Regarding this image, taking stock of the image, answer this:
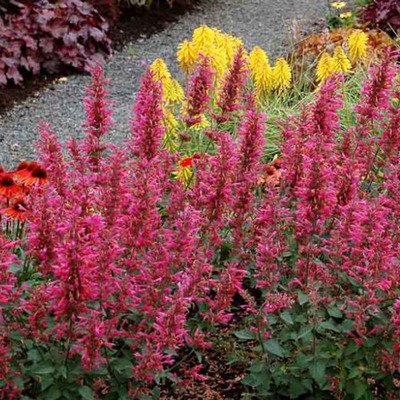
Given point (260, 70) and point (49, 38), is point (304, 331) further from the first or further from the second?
point (49, 38)

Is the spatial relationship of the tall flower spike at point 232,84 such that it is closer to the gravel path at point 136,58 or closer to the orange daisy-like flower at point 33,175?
the orange daisy-like flower at point 33,175

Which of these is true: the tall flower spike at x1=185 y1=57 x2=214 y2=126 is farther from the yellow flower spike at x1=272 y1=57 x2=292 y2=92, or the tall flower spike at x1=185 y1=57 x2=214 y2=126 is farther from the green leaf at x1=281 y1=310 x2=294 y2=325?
the yellow flower spike at x1=272 y1=57 x2=292 y2=92

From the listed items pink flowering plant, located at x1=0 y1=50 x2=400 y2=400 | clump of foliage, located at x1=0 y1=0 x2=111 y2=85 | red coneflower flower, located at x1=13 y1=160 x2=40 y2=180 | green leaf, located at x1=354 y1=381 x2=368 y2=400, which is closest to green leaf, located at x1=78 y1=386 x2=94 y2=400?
pink flowering plant, located at x1=0 y1=50 x2=400 y2=400

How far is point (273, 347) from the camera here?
2736mm

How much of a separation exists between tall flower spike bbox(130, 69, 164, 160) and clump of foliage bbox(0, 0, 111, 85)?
4589 millimetres

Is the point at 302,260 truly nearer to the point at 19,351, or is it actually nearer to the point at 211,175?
the point at 211,175

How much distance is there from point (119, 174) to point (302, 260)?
0.77 meters

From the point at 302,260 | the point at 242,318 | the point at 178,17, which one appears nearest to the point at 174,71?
the point at 178,17

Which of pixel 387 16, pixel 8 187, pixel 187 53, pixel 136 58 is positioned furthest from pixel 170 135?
pixel 387 16

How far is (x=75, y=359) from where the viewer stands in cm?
263

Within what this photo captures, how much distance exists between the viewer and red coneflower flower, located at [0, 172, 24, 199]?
350 cm

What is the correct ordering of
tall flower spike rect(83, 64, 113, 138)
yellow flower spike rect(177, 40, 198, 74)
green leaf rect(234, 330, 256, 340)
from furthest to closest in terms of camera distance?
1. yellow flower spike rect(177, 40, 198, 74)
2. tall flower spike rect(83, 64, 113, 138)
3. green leaf rect(234, 330, 256, 340)

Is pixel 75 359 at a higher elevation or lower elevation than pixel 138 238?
lower

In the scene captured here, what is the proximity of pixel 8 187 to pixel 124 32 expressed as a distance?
674cm
